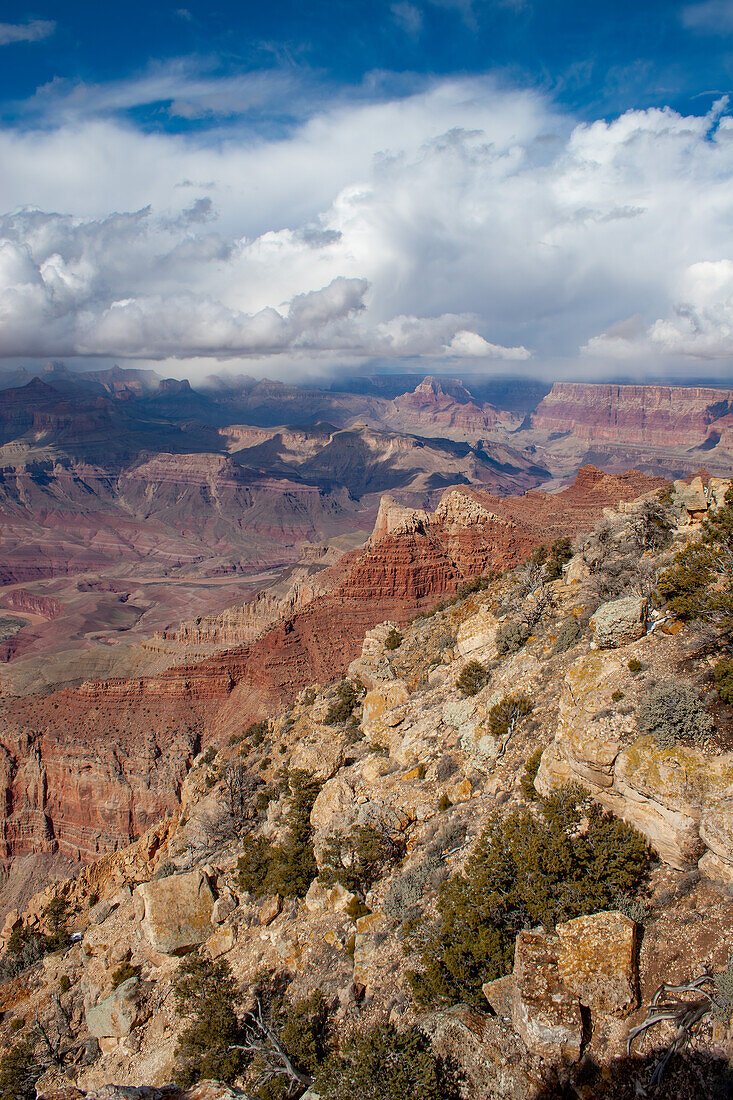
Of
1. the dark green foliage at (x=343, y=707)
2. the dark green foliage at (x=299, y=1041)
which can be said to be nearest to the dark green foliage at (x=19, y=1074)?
the dark green foliage at (x=299, y=1041)

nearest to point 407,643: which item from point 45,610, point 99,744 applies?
point 99,744

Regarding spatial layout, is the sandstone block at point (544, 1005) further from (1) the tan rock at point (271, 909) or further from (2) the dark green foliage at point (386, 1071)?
(1) the tan rock at point (271, 909)

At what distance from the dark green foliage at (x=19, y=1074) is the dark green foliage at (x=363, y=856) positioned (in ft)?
37.9

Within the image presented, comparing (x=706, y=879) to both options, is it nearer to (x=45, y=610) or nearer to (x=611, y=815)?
(x=611, y=815)

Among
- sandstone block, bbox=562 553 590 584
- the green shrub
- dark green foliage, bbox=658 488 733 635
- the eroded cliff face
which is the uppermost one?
dark green foliage, bbox=658 488 733 635

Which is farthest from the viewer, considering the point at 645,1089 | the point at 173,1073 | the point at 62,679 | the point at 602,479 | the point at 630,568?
the point at 602,479

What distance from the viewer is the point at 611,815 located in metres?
13.9

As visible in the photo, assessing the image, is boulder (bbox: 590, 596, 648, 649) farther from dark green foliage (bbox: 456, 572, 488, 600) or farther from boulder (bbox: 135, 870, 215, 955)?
dark green foliage (bbox: 456, 572, 488, 600)

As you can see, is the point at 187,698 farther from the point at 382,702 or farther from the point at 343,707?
the point at 382,702

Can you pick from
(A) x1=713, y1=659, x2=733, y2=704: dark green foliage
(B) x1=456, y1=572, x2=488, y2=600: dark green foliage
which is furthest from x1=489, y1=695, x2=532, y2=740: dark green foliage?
(B) x1=456, y1=572, x2=488, y2=600: dark green foliage

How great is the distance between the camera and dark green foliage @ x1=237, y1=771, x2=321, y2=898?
20000mm

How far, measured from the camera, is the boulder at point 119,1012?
63.7 ft

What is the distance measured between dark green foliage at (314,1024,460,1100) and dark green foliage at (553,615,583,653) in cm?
1254

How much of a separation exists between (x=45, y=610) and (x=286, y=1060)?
17499 centimetres
